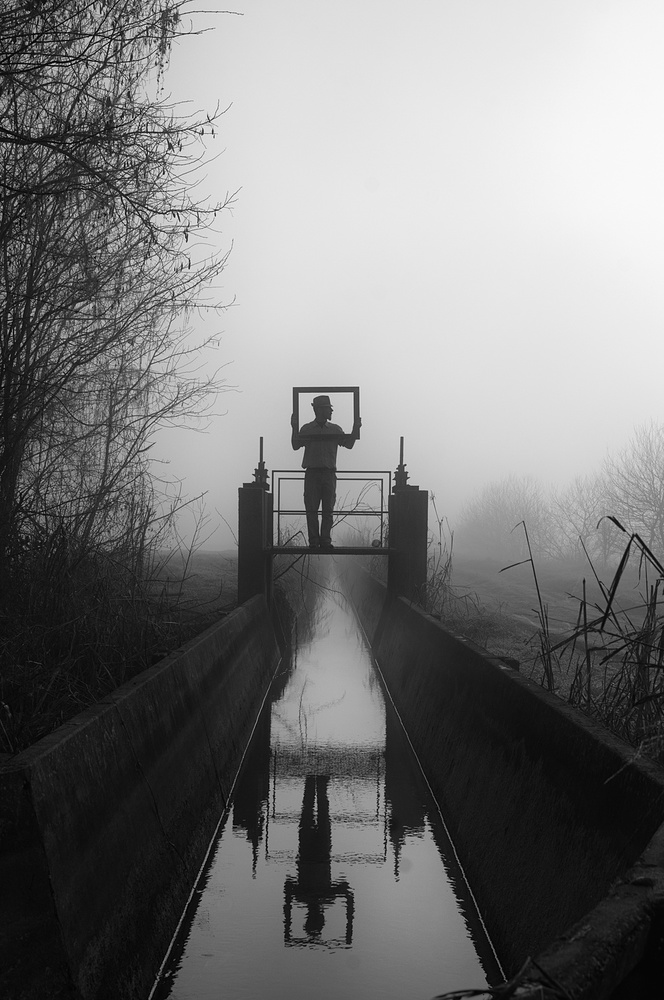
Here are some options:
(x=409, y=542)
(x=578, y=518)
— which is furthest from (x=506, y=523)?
(x=409, y=542)

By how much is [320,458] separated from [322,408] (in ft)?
2.28

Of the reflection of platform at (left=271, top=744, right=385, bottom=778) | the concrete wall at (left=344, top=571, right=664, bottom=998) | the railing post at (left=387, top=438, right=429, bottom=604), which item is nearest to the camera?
the concrete wall at (left=344, top=571, right=664, bottom=998)

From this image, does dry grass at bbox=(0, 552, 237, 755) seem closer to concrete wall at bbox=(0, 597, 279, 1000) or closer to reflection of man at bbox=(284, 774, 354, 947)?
concrete wall at bbox=(0, 597, 279, 1000)

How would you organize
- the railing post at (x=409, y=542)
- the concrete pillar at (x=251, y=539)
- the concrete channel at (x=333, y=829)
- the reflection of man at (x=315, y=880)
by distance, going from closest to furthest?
the concrete channel at (x=333, y=829) → the reflection of man at (x=315, y=880) → the railing post at (x=409, y=542) → the concrete pillar at (x=251, y=539)

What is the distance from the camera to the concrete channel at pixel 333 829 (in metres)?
2.51

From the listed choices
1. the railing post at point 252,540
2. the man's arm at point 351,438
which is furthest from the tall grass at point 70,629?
the railing post at point 252,540

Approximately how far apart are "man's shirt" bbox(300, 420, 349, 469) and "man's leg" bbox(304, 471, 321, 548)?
20 cm

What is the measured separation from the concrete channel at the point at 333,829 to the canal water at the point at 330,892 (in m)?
0.03

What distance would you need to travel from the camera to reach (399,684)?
33.7ft

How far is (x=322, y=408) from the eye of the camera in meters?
12.5

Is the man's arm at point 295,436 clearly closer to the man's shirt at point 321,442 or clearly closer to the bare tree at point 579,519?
the man's shirt at point 321,442

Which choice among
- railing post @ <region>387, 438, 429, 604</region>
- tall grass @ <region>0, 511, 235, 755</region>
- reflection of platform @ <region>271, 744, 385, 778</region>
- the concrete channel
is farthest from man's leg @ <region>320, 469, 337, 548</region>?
the concrete channel

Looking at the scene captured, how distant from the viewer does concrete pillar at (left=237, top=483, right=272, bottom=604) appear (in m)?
13.5

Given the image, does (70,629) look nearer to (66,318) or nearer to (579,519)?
(66,318)
